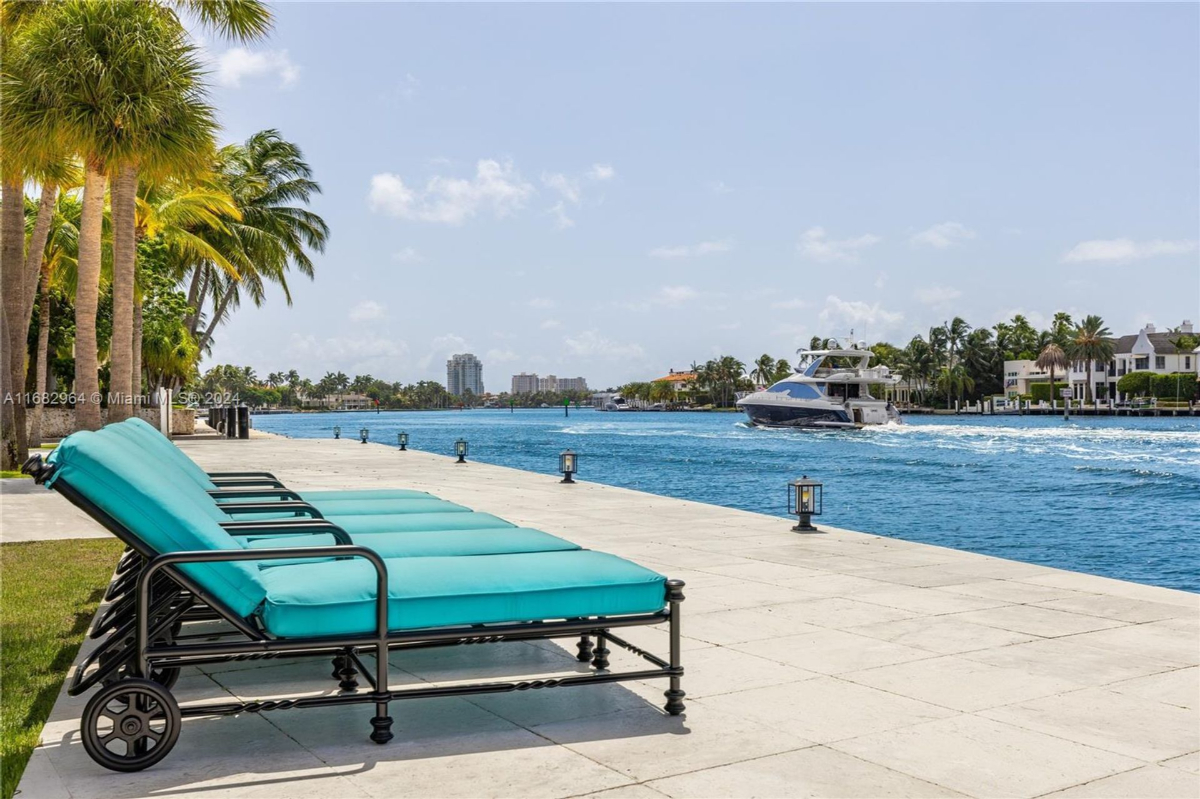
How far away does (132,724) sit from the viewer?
3.59 m

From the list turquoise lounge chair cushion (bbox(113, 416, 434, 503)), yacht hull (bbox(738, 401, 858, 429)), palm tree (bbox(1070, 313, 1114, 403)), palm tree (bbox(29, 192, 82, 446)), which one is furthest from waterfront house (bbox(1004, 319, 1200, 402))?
turquoise lounge chair cushion (bbox(113, 416, 434, 503))

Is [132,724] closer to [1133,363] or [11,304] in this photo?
[11,304]

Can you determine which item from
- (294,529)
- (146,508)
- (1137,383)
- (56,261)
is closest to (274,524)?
(294,529)

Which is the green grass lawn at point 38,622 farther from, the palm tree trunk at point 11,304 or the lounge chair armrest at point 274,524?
the palm tree trunk at point 11,304

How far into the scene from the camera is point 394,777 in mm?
3541

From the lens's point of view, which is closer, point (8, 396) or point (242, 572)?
point (242, 572)

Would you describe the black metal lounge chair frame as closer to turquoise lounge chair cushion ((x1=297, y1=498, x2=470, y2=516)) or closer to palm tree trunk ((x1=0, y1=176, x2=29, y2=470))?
turquoise lounge chair cushion ((x1=297, y1=498, x2=470, y2=516))

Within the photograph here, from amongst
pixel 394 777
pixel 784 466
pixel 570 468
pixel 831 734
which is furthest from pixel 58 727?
pixel 784 466

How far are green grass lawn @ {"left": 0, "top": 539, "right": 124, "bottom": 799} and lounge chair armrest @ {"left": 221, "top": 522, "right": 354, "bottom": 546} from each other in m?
1.05

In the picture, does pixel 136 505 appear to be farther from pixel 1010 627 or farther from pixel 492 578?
pixel 1010 627

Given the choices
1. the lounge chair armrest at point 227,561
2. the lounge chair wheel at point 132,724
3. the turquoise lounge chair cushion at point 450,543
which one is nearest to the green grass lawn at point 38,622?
the lounge chair wheel at point 132,724

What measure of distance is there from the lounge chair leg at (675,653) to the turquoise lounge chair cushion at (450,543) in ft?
3.61

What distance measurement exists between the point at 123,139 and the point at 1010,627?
48.6ft

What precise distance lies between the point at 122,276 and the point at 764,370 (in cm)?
16610
